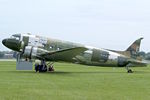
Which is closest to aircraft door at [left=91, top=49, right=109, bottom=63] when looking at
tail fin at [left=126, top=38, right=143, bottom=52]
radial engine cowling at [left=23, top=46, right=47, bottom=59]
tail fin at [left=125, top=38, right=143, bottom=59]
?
tail fin at [left=125, top=38, right=143, bottom=59]

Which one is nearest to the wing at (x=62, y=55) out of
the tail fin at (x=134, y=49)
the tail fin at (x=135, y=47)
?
the tail fin at (x=134, y=49)

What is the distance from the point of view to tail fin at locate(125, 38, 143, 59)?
3444 centimetres

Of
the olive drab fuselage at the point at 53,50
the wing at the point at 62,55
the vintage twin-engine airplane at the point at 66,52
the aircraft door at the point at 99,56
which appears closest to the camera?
the wing at the point at 62,55

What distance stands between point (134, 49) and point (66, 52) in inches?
374

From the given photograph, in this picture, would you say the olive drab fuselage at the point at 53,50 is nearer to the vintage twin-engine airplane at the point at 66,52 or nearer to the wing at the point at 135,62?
the vintage twin-engine airplane at the point at 66,52

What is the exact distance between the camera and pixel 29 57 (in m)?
29.2

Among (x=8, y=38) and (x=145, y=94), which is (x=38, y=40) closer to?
(x=8, y=38)

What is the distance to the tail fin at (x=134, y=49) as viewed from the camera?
34.4 m

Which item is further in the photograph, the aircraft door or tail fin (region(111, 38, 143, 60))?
tail fin (region(111, 38, 143, 60))

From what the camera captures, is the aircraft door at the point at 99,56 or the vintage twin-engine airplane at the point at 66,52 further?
the aircraft door at the point at 99,56

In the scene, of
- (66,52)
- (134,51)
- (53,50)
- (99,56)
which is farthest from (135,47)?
(66,52)

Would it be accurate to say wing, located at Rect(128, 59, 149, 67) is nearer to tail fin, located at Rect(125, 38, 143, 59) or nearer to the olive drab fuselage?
the olive drab fuselage

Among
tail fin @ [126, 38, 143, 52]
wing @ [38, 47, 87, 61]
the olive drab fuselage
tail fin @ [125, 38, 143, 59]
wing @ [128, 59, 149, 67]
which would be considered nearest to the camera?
wing @ [38, 47, 87, 61]

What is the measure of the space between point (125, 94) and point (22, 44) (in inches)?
682
